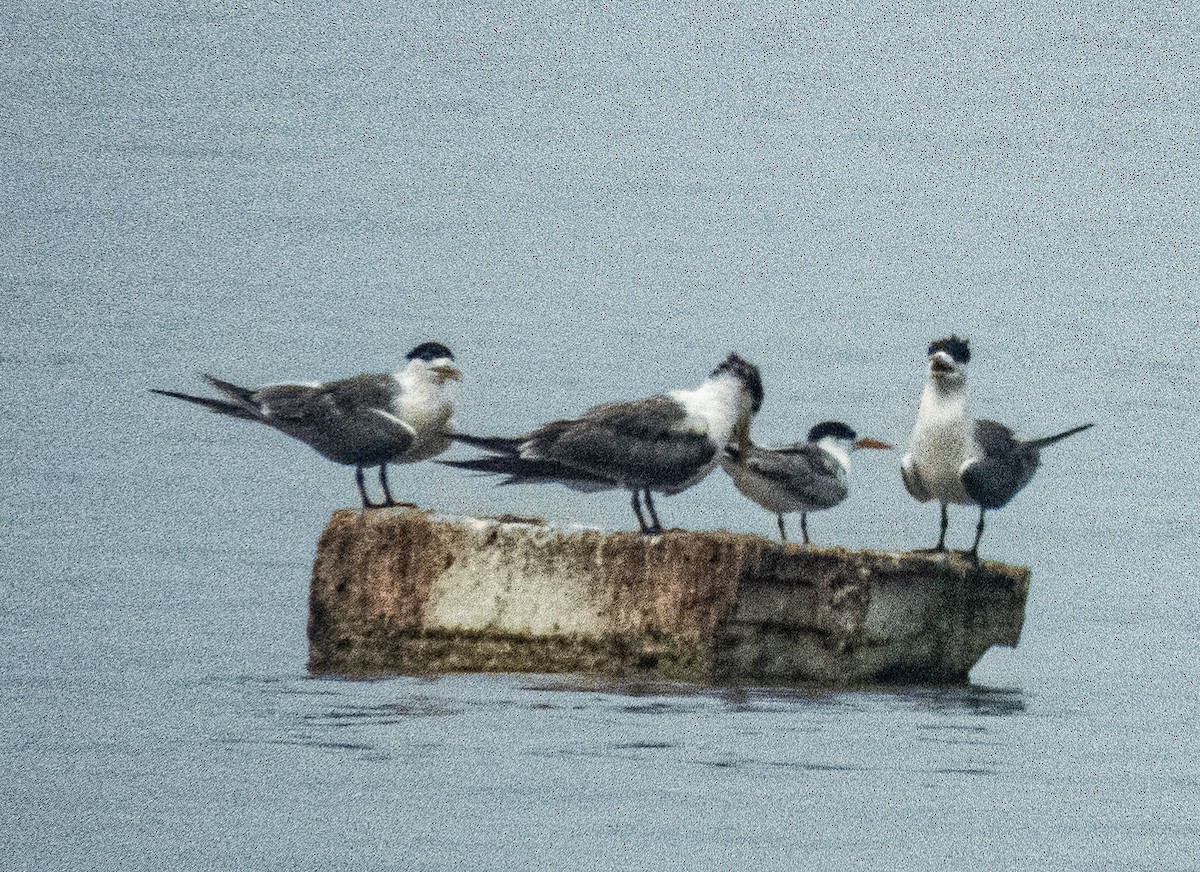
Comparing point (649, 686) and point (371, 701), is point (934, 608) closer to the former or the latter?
point (649, 686)

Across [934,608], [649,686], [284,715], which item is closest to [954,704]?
[934,608]

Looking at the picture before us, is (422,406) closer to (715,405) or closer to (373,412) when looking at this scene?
(373,412)

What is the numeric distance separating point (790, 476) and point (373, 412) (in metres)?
2.64

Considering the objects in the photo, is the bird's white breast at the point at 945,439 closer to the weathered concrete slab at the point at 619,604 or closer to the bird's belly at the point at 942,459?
the bird's belly at the point at 942,459

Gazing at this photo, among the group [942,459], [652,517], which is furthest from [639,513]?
[942,459]

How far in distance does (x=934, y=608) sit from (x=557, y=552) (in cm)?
244

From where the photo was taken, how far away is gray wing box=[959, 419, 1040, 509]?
681 inches

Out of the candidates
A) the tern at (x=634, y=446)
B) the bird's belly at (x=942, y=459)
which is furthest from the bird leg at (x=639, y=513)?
the bird's belly at (x=942, y=459)

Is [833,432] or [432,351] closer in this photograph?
[432,351]

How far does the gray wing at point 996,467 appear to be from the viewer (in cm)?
1730

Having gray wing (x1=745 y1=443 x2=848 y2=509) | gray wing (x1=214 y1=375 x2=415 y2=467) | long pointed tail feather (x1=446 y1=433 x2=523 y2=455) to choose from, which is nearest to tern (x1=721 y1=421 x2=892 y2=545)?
gray wing (x1=745 y1=443 x2=848 y2=509)

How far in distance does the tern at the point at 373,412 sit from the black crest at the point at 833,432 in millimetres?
2579

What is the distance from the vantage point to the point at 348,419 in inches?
680

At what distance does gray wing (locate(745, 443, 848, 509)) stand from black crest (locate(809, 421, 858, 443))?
0.44 m
